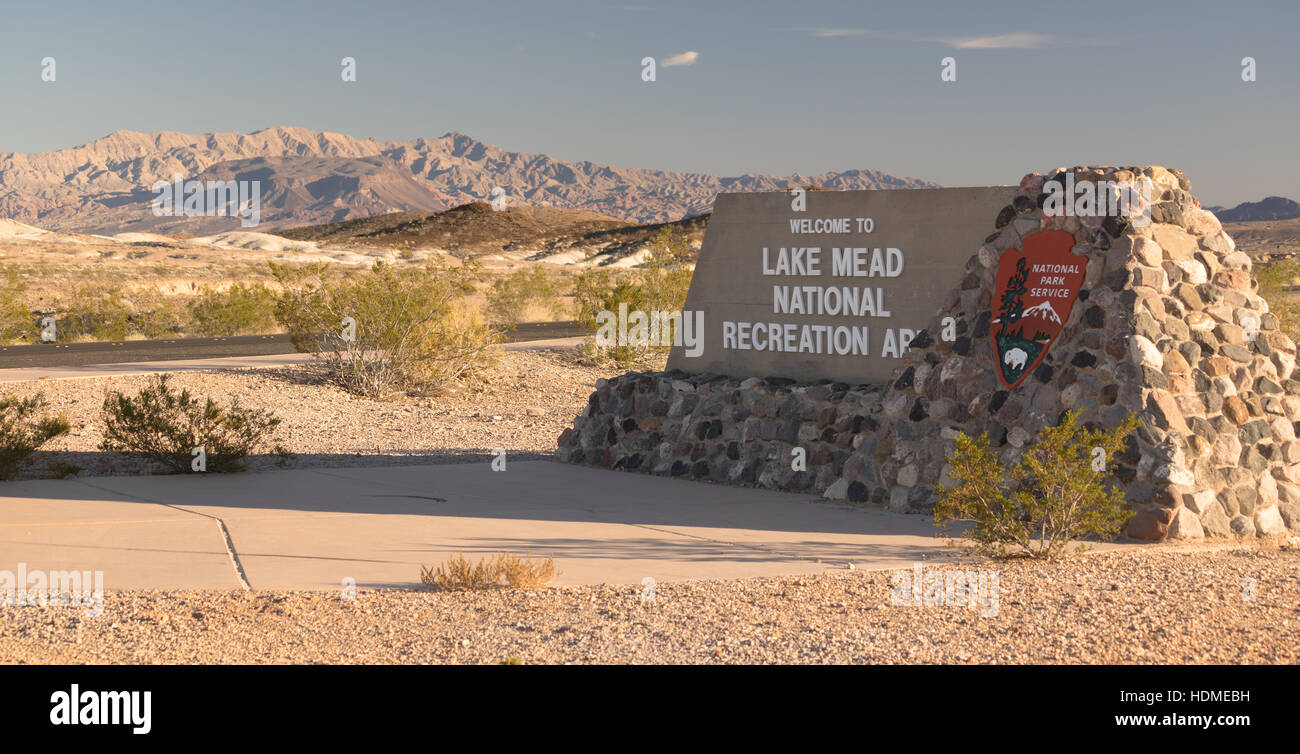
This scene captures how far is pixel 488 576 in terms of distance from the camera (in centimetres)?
855

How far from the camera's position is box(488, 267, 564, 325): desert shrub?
45.3 meters

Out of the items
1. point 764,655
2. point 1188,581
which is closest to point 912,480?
point 1188,581

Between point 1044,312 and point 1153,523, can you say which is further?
point 1044,312

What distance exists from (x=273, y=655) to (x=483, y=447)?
1030 cm

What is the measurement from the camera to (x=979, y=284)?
38.1 ft

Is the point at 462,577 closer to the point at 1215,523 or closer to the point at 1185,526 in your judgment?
the point at 1185,526

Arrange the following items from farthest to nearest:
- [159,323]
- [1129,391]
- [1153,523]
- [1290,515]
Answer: [159,323] < [1290,515] < [1129,391] < [1153,523]

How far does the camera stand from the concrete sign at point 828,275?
1223 centimetres

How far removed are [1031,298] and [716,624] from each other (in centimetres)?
513

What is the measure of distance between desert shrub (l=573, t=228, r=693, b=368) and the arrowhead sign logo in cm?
1660

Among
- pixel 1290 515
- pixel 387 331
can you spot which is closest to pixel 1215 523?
pixel 1290 515

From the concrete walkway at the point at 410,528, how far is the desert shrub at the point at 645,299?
14.4 meters

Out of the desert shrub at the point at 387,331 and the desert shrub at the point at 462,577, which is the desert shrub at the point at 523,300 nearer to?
the desert shrub at the point at 387,331

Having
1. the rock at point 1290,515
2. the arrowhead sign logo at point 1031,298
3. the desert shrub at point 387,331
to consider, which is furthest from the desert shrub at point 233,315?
the rock at point 1290,515
